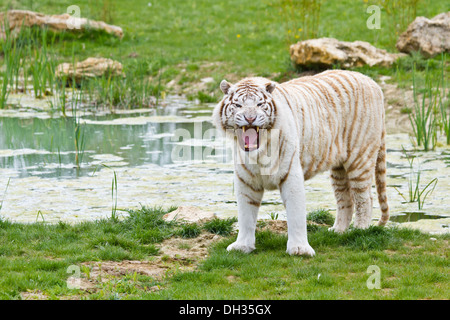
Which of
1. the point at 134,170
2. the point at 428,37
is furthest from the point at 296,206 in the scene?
the point at 428,37

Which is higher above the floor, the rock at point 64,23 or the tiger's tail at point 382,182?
the rock at point 64,23

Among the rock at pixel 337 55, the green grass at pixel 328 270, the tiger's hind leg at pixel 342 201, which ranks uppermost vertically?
the rock at pixel 337 55

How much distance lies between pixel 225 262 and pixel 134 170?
166 inches

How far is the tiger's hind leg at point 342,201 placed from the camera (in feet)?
21.3

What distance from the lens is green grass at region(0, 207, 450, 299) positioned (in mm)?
4734

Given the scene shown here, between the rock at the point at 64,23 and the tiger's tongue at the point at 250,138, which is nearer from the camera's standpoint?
the tiger's tongue at the point at 250,138

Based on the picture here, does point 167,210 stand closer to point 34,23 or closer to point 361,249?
point 361,249

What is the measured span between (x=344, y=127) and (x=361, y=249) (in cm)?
119

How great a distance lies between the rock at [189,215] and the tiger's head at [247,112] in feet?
5.18

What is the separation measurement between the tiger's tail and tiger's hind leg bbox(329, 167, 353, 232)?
1.05 ft

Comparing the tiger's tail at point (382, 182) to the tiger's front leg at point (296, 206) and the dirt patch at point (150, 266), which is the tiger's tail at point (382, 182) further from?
the dirt patch at point (150, 266)

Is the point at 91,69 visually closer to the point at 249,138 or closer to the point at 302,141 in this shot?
the point at 302,141

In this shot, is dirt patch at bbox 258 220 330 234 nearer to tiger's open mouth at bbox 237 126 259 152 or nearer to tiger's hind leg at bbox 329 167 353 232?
tiger's hind leg at bbox 329 167 353 232

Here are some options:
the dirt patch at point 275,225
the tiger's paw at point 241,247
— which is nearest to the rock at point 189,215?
the dirt patch at point 275,225
